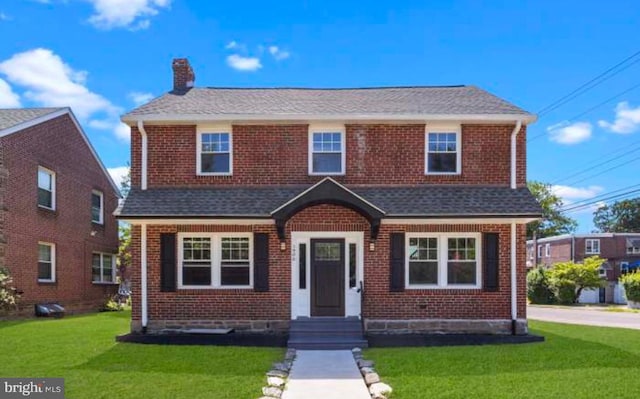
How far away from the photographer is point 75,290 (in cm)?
2206

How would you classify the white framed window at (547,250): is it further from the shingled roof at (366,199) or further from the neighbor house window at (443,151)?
the neighbor house window at (443,151)

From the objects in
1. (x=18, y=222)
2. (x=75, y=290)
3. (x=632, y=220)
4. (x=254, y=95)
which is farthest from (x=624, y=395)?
(x=632, y=220)

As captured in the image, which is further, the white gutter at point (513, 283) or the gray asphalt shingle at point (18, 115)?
the gray asphalt shingle at point (18, 115)

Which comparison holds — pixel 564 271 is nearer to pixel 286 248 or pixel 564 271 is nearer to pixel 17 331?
pixel 286 248

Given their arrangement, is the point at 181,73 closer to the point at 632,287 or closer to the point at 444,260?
the point at 444,260

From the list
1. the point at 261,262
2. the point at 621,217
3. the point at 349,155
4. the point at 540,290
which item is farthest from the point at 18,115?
the point at 621,217

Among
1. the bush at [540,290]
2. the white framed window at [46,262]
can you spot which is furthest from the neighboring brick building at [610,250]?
the white framed window at [46,262]

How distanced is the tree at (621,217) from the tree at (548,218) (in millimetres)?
12803

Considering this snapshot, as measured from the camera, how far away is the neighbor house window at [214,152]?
14.3 metres

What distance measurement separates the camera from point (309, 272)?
13.9 m

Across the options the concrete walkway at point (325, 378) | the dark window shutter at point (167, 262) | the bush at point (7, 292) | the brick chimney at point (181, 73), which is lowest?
the concrete walkway at point (325, 378)

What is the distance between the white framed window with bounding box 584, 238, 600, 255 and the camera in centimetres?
4497

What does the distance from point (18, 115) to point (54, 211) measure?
143 inches

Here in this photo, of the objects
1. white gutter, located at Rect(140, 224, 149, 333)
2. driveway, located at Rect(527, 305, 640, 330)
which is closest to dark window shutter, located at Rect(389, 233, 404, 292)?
white gutter, located at Rect(140, 224, 149, 333)
